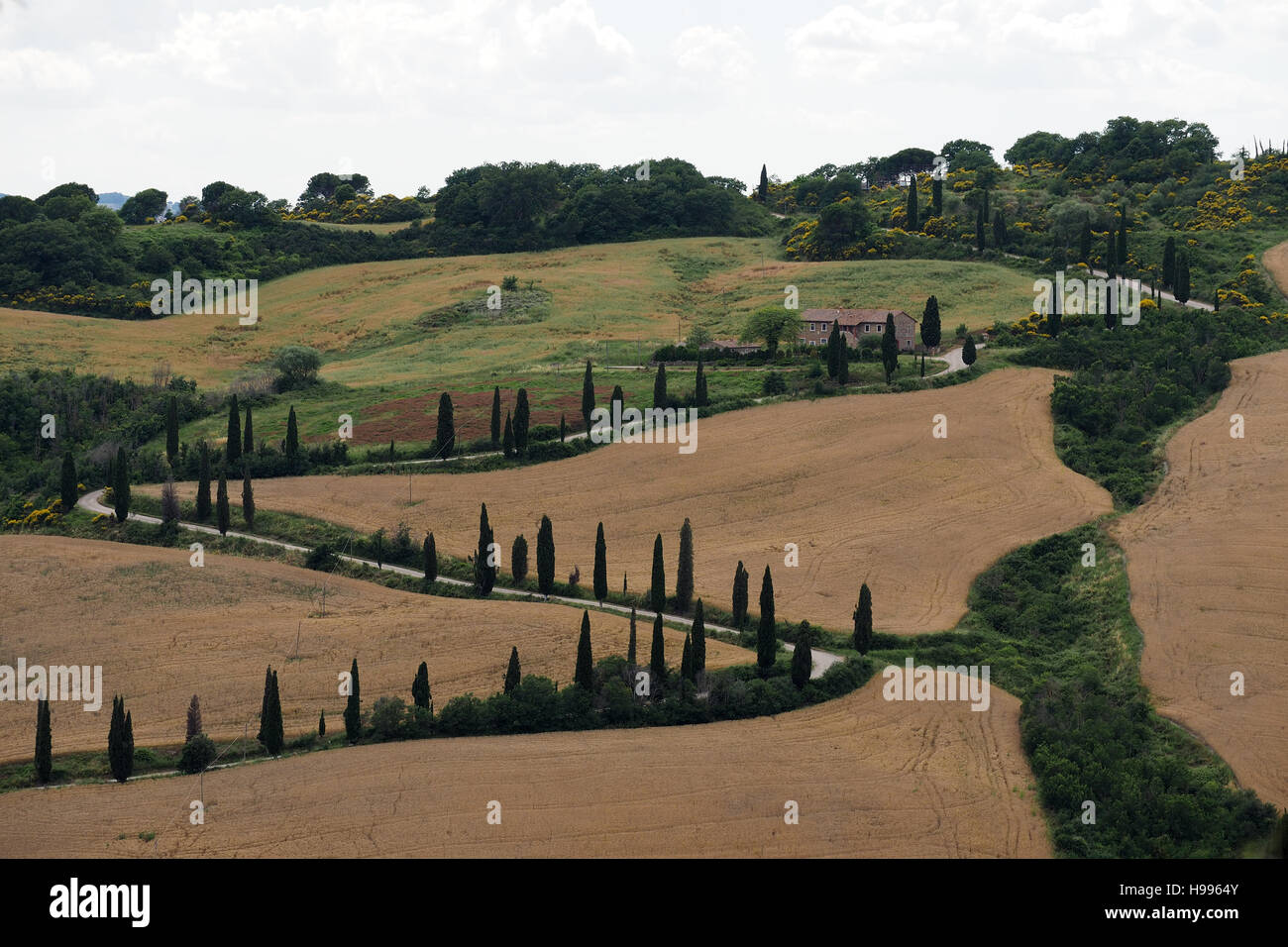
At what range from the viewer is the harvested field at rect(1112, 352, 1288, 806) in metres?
54.9

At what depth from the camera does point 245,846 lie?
44.9m

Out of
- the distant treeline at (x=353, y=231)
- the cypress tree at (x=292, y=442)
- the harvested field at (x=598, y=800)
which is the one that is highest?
the distant treeline at (x=353, y=231)

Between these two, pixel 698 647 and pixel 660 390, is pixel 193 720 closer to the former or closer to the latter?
pixel 698 647

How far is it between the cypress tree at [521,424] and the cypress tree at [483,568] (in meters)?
17.3

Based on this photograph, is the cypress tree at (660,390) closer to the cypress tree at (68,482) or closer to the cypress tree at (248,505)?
the cypress tree at (248,505)

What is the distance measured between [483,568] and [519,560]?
6.90ft

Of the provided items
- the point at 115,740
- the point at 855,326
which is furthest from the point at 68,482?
the point at 855,326

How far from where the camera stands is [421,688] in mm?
56625

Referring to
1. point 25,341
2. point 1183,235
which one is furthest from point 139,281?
point 1183,235

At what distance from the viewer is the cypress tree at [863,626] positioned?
62469 millimetres

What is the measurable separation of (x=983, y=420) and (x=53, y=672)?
2203 inches

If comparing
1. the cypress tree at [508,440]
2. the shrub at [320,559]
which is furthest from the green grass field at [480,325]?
the shrub at [320,559]

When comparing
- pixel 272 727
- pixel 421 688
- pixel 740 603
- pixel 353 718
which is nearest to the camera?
pixel 272 727

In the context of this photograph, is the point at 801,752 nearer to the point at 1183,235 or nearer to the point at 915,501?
the point at 915,501
